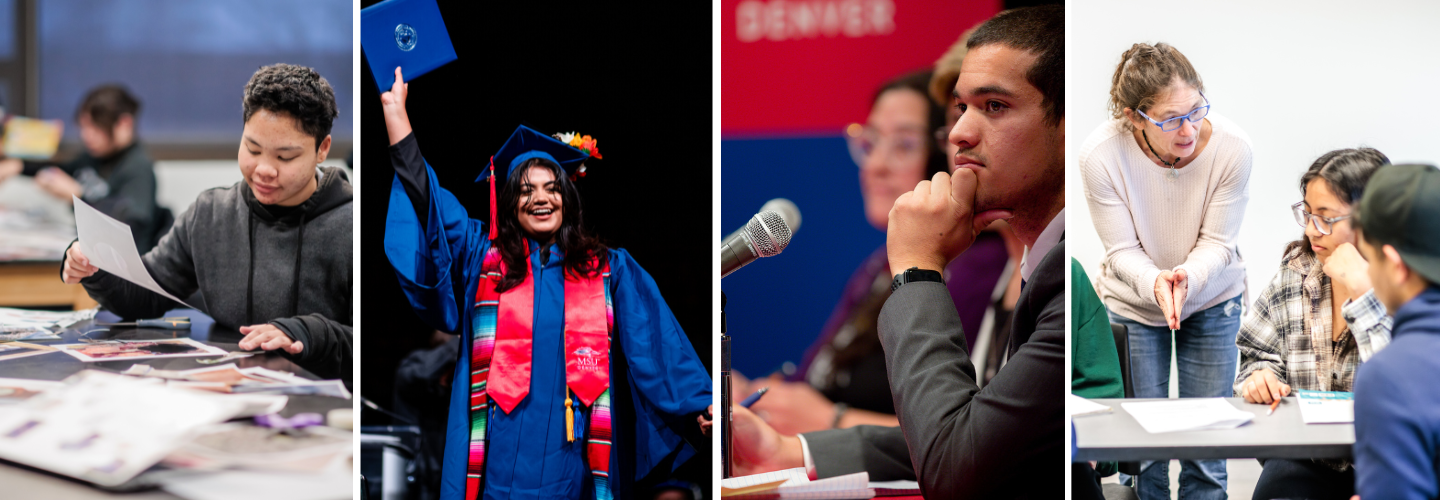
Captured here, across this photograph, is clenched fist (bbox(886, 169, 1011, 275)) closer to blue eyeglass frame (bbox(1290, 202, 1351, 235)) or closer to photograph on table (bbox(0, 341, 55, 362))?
blue eyeglass frame (bbox(1290, 202, 1351, 235))

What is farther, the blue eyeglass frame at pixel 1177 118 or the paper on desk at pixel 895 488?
the paper on desk at pixel 895 488

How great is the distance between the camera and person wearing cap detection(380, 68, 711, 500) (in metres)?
2.74

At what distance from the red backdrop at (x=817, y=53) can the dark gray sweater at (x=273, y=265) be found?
1.36 meters

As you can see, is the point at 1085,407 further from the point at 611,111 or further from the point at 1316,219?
the point at 611,111

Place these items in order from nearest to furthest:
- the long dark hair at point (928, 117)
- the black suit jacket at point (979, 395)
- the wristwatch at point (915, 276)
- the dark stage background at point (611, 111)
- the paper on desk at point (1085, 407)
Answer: the black suit jacket at point (979, 395), the wristwatch at point (915, 276), the paper on desk at point (1085, 407), the long dark hair at point (928, 117), the dark stage background at point (611, 111)

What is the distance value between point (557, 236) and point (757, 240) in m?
0.64

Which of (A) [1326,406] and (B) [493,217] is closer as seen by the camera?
(A) [1326,406]

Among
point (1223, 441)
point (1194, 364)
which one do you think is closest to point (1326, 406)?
point (1194, 364)

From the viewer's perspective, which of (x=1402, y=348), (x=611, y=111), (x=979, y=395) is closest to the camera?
(x=979, y=395)

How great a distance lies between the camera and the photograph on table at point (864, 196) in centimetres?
274

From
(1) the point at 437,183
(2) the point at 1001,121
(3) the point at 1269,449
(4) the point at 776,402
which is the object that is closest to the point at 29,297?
(1) the point at 437,183

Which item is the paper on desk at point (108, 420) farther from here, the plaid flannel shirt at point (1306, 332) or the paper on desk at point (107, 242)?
the plaid flannel shirt at point (1306, 332)

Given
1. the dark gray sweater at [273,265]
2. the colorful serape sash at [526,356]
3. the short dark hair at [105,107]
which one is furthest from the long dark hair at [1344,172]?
the short dark hair at [105,107]

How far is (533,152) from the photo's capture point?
2842 mm
